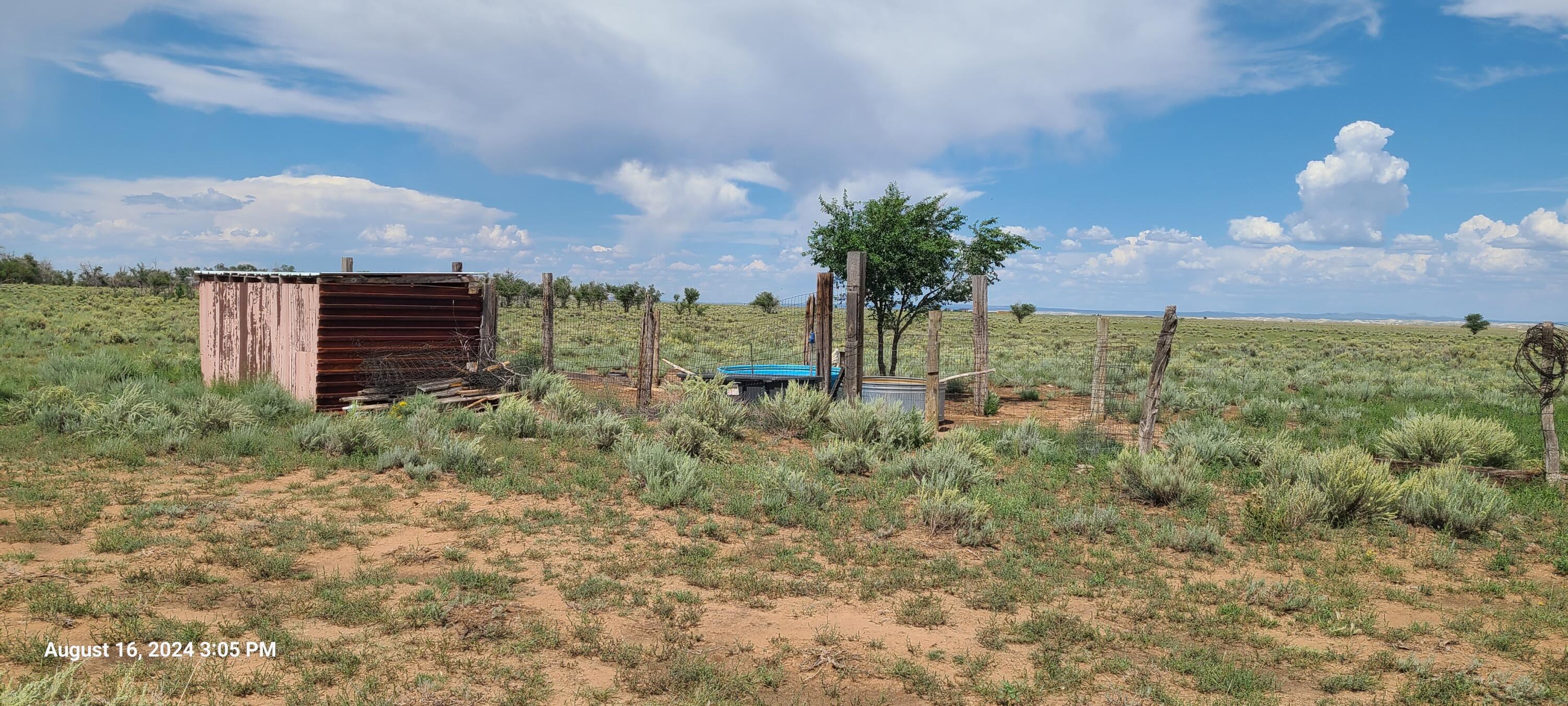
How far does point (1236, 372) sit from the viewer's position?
25172 millimetres

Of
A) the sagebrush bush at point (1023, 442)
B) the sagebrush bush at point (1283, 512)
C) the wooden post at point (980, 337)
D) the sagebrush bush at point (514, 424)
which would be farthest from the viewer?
the wooden post at point (980, 337)

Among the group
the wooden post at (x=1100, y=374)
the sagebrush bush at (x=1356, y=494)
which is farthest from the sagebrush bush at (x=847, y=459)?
the wooden post at (x=1100, y=374)

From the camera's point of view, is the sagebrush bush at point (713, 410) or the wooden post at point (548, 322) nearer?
the sagebrush bush at point (713, 410)

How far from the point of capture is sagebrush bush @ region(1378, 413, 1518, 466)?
10805mm

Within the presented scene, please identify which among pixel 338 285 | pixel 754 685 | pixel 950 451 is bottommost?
pixel 754 685

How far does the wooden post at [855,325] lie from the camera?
1275 centimetres

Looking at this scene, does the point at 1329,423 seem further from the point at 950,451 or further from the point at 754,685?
the point at 754,685

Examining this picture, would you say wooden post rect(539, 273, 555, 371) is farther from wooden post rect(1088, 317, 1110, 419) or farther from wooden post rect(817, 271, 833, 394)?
wooden post rect(1088, 317, 1110, 419)

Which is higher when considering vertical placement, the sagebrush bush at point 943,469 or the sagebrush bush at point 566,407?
the sagebrush bush at point 566,407

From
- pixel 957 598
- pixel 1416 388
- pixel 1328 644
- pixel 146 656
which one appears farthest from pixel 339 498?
pixel 1416 388

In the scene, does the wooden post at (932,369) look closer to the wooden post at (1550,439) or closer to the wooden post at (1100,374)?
the wooden post at (1100,374)

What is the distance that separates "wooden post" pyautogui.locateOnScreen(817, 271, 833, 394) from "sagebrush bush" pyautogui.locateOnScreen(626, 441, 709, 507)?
4.88m

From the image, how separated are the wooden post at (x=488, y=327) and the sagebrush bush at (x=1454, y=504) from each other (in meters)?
15.4

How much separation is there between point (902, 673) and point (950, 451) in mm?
5346
